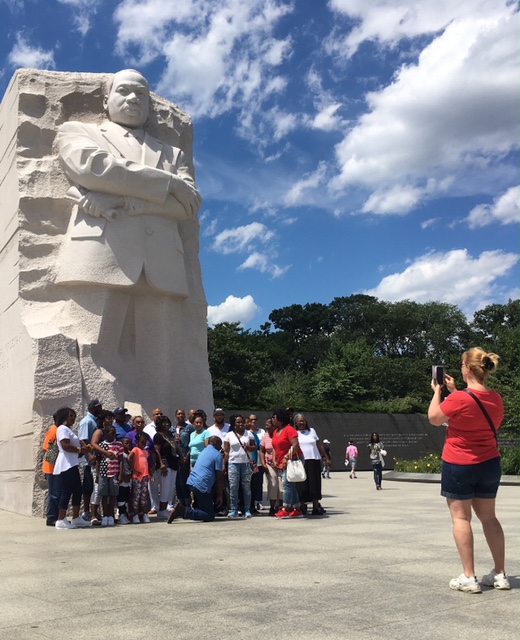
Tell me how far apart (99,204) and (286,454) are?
4239 millimetres

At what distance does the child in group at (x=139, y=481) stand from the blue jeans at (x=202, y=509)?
0.53m

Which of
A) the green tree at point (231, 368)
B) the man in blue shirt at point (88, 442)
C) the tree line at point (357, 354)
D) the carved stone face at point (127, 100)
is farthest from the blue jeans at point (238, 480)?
the green tree at point (231, 368)

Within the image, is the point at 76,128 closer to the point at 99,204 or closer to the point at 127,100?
the point at 127,100

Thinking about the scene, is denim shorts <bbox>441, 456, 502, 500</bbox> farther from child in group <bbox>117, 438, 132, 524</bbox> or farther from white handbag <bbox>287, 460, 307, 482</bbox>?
child in group <bbox>117, 438, 132, 524</bbox>

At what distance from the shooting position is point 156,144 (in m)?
11.0

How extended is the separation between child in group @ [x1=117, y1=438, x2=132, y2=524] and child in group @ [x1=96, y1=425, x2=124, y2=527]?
102 millimetres

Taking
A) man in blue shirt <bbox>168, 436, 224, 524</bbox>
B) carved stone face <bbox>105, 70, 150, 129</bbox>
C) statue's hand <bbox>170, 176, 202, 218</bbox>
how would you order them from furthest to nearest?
carved stone face <bbox>105, 70, 150, 129</bbox> → statue's hand <bbox>170, 176, 202, 218</bbox> → man in blue shirt <bbox>168, 436, 224, 524</bbox>

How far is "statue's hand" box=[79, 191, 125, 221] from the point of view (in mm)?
10086

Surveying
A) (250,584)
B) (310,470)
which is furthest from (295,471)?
(250,584)

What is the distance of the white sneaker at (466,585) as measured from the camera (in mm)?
4199

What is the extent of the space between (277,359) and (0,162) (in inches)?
1513

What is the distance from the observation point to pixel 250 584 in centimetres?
456

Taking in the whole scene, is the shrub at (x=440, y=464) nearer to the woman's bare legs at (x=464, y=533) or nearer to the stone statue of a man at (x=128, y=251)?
the stone statue of a man at (x=128, y=251)

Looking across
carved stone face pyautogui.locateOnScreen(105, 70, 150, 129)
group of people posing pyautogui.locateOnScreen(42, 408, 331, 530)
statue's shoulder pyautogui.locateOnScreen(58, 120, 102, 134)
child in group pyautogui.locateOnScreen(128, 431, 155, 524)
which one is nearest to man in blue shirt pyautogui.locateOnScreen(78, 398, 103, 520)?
group of people posing pyautogui.locateOnScreen(42, 408, 331, 530)
